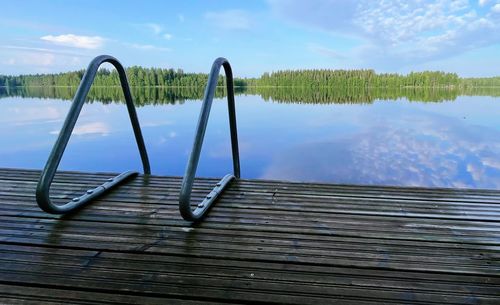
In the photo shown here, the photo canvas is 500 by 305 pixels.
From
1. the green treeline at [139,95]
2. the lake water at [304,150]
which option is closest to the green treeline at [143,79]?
the green treeline at [139,95]

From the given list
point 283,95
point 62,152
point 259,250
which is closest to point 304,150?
point 62,152

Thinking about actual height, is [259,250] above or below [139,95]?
below

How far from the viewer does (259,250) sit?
1.66 meters

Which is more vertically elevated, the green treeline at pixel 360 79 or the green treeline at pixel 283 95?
the green treeline at pixel 360 79

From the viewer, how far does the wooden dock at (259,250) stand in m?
1.32

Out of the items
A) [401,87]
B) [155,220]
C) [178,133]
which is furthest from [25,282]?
[401,87]

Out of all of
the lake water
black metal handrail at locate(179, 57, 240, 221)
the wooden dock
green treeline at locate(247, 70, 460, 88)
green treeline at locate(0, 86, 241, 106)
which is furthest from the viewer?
green treeline at locate(247, 70, 460, 88)

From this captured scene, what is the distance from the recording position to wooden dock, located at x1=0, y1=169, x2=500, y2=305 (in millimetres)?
1322

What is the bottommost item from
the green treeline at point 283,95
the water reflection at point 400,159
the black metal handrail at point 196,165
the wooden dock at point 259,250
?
the water reflection at point 400,159

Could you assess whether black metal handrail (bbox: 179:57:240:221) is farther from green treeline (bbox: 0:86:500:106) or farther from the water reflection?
green treeline (bbox: 0:86:500:106)

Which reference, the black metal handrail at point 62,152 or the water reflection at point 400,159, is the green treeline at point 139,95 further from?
the black metal handrail at point 62,152

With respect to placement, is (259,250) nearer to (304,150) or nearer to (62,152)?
(62,152)

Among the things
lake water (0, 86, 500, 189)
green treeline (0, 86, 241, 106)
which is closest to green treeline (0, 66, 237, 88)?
green treeline (0, 86, 241, 106)

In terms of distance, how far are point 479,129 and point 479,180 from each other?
949cm
